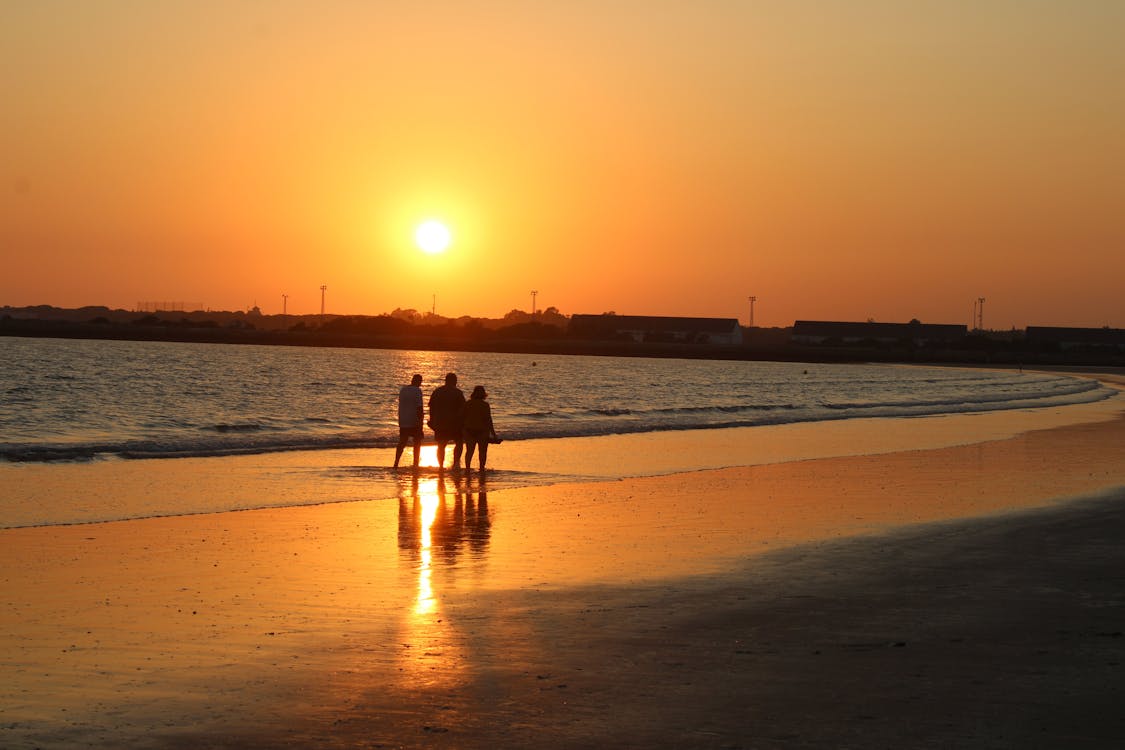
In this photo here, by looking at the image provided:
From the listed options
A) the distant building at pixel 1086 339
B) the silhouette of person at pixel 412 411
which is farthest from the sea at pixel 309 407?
the distant building at pixel 1086 339

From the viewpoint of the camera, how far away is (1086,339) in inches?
7662

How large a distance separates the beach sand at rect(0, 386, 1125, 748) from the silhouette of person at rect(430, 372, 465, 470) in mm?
4816

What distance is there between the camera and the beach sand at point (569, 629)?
6785mm

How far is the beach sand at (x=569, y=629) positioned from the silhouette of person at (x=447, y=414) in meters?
4.82

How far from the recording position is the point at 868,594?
10570mm

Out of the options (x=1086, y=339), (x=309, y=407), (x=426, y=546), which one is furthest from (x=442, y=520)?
(x=1086, y=339)

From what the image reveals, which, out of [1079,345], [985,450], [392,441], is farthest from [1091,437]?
[1079,345]

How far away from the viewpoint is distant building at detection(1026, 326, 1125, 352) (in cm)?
19150

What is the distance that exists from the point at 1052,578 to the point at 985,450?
18.1 metres

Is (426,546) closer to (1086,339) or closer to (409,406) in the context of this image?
(409,406)

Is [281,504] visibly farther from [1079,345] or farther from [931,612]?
[1079,345]

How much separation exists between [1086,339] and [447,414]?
192540mm

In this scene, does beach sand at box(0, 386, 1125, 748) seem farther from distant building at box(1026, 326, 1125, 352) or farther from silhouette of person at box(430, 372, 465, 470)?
distant building at box(1026, 326, 1125, 352)

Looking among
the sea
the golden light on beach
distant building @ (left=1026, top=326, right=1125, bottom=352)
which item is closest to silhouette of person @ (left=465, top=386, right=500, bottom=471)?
the golden light on beach
